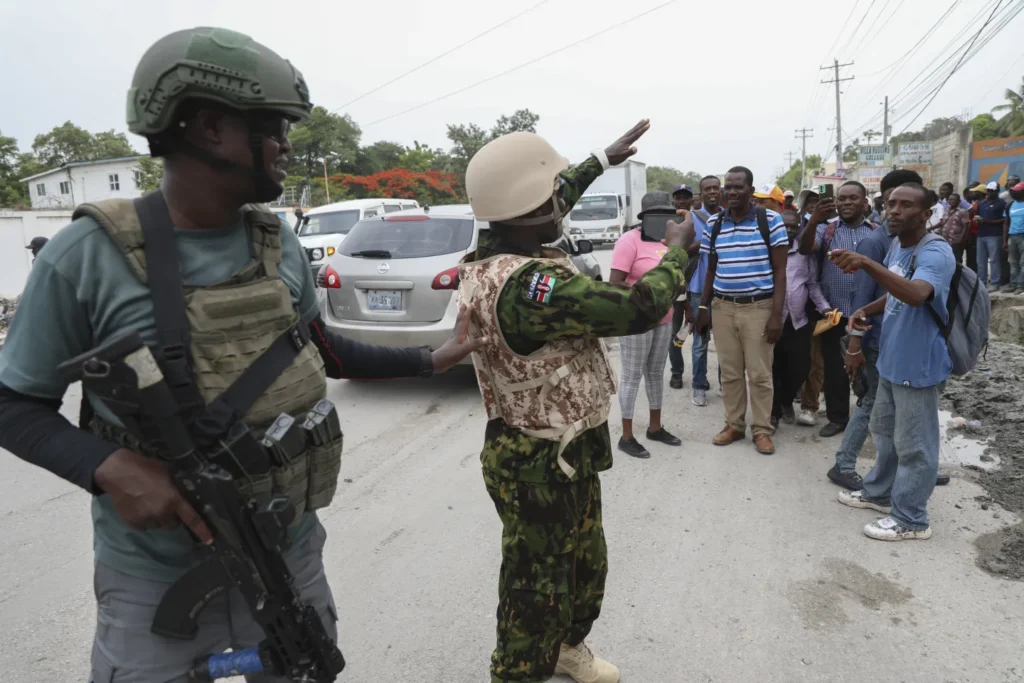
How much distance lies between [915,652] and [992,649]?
0.29 m

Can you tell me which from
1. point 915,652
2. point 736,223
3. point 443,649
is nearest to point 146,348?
point 443,649

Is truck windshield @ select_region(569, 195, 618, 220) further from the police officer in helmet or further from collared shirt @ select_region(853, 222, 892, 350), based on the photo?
the police officer in helmet

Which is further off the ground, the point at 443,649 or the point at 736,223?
the point at 736,223

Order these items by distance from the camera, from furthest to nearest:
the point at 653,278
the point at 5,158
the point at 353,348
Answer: the point at 5,158 < the point at 653,278 < the point at 353,348

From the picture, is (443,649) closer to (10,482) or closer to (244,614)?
(244,614)

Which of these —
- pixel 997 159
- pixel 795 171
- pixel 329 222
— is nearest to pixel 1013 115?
pixel 997 159

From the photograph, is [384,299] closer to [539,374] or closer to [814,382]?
[814,382]

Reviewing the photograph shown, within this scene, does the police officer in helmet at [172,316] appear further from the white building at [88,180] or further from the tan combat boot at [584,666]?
the white building at [88,180]

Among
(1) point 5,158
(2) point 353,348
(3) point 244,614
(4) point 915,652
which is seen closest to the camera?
(3) point 244,614

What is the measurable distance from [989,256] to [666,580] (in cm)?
1100

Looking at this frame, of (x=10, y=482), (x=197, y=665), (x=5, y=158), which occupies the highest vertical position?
(x=5, y=158)

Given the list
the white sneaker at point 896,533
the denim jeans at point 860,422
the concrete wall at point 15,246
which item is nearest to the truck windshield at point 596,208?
the concrete wall at point 15,246

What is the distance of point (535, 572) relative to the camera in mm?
2119

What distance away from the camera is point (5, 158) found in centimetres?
3472
